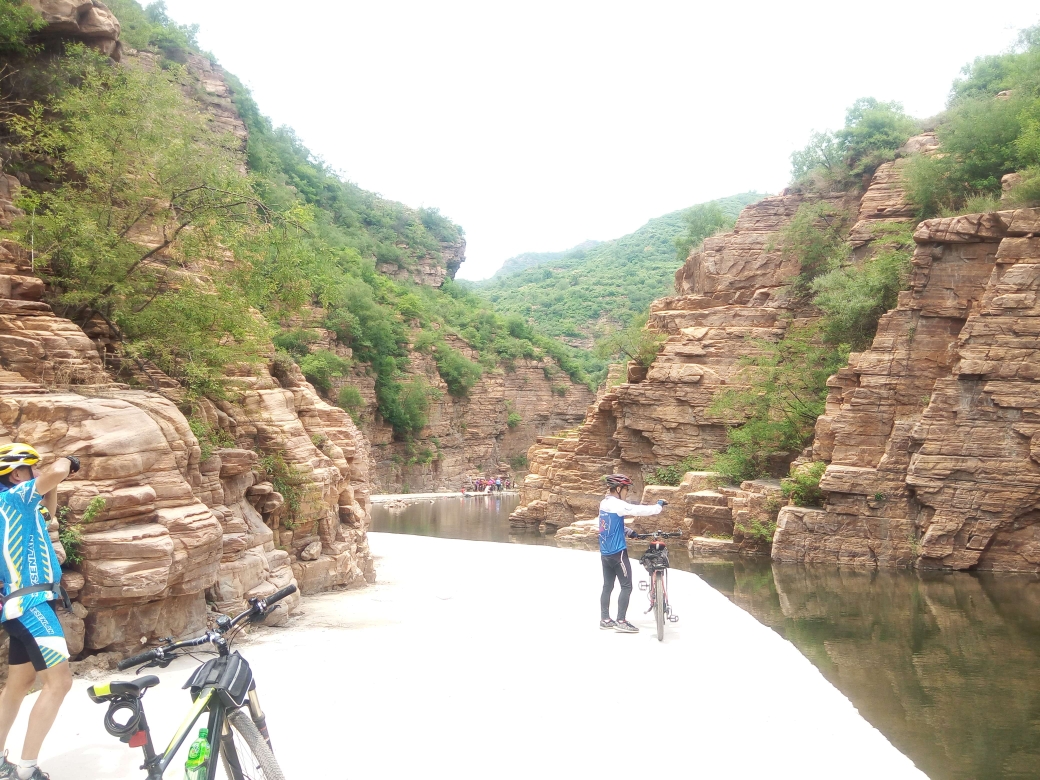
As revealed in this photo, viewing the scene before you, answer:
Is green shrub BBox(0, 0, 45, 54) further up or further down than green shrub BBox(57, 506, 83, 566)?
further up

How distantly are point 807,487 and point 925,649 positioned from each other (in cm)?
930

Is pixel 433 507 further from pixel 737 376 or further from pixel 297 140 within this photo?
pixel 297 140

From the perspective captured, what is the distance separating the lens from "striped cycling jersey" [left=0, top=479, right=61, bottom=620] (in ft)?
13.0

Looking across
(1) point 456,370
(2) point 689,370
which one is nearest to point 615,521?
(2) point 689,370

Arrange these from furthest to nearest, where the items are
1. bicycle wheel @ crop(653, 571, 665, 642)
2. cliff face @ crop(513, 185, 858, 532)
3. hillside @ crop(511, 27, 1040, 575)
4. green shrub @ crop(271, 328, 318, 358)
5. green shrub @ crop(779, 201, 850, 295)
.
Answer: green shrub @ crop(271, 328, 318, 358), cliff face @ crop(513, 185, 858, 532), green shrub @ crop(779, 201, 850, 295), hillside @ crop(511, 27, 1040, 575), bicycle wheel @ crop(653, 571, 665, 642)

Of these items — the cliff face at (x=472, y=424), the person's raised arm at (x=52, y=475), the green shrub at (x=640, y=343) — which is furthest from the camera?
the cliff face at (x=472, y=424)

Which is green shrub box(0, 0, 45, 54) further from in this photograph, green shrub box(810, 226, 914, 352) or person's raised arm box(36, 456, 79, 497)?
green shrub box(810, 226, 914, 352)

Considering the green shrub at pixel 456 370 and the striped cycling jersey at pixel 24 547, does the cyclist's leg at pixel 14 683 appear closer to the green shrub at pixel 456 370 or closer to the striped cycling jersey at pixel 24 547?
the striped cycling jersey at pixel 24 547

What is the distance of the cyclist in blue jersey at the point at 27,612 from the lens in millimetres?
3762

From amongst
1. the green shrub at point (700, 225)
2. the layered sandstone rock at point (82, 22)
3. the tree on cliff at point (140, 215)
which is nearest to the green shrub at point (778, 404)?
the green shrub at point (700, 225)

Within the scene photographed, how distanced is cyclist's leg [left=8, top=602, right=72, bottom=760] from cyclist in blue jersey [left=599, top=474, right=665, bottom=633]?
15.6 feet

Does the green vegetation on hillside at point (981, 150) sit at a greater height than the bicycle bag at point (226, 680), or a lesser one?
greater

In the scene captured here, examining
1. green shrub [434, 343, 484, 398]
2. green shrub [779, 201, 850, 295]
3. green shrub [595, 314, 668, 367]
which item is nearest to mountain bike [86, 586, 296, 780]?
green shrub [595, 314, 668, 367]

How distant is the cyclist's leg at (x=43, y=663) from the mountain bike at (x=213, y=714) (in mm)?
607
